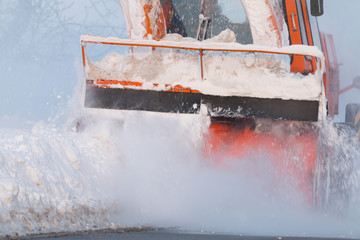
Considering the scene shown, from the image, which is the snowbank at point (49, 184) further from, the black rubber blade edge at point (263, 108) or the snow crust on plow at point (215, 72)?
the black rubber blade edge at point (263, 108)

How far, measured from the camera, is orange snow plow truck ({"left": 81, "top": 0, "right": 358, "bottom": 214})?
514 centimetres

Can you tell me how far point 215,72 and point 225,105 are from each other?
322mm

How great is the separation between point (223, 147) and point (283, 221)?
88 centimetres

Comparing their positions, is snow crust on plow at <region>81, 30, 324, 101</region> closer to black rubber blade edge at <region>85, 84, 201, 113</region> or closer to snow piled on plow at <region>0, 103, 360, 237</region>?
black rubber blade edge at <region>85, 84, 201, 113</region>

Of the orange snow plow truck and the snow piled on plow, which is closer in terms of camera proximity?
the snow piled on plow

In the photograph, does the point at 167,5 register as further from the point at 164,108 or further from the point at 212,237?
the point at 212,237

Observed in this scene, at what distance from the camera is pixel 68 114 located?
598 cm

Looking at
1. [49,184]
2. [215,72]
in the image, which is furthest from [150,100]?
[49,184]

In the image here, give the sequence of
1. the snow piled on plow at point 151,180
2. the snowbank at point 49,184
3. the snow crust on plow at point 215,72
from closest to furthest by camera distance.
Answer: the snowbank at point 49,184
the snow piled on plow at point 151,180
the snow crust on plow at point 215,72

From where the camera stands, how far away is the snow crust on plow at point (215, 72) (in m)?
5.13

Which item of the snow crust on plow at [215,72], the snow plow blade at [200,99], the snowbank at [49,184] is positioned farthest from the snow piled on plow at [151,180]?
the snow crust on plow at [215,72]

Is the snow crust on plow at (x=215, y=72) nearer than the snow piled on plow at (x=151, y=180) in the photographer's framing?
No

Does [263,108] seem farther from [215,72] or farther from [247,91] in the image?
[215,72]

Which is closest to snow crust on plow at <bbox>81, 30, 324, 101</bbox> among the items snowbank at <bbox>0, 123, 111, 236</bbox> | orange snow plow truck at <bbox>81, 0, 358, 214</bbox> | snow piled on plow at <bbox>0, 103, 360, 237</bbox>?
orange snow plow truck at <bbox>81, 0, 358, 214</bbox>
